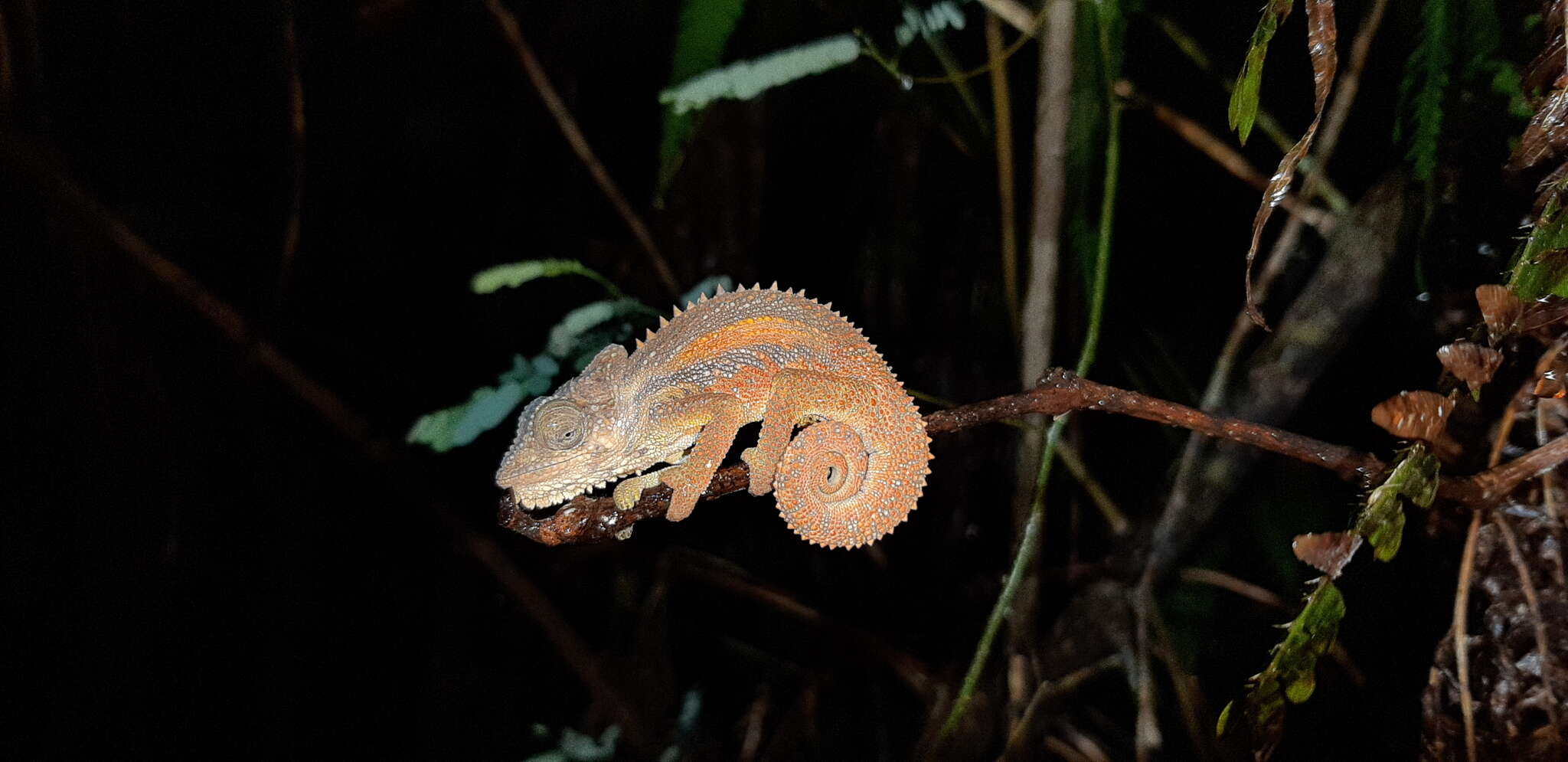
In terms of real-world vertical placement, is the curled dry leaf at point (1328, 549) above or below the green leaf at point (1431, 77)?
below

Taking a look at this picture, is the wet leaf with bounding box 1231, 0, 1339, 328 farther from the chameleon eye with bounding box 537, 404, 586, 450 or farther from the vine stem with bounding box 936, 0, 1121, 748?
the chameleon eye with bounding box 537, 404, 586, 450

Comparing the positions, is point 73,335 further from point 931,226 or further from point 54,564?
point 931,226

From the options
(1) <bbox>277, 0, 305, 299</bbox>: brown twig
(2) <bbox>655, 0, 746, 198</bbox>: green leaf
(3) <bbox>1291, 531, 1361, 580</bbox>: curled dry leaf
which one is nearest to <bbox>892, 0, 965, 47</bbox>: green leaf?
(2) <bbox>655, 0, 746, 198</bbox>: green leaf

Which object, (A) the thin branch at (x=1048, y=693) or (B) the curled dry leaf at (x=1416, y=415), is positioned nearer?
(B) the curled dry leaf at (x=1416, y=415)

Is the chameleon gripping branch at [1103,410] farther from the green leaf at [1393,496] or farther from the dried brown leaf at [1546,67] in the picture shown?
the dried brown leaf at [1546,67]

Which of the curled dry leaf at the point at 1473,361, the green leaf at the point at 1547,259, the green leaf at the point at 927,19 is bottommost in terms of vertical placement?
the curled dry leaf at the point at 1473,361

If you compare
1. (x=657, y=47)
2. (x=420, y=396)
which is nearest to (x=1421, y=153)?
(x=657, y=47)

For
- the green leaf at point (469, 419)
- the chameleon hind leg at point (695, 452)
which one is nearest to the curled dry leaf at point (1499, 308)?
the chameleon hind leg at point (695, 452)
